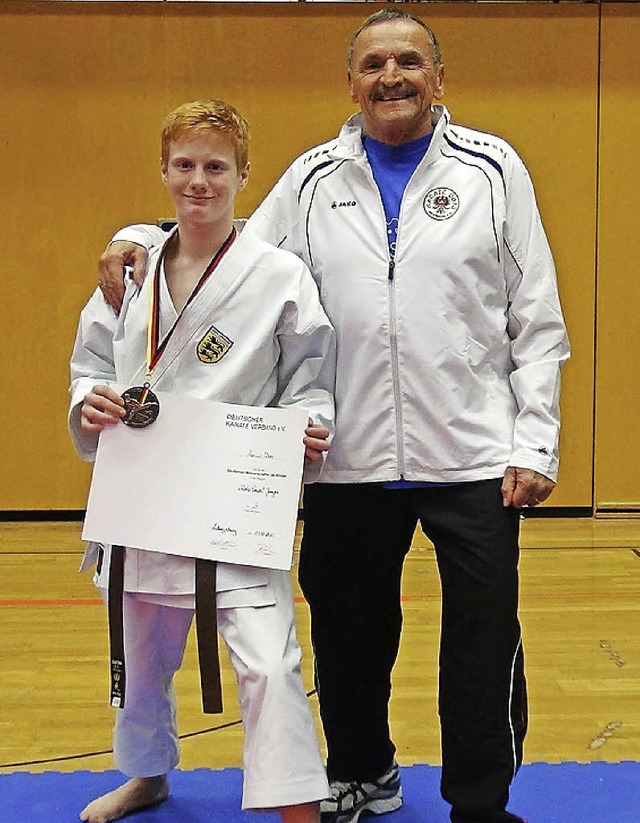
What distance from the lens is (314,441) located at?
8.25 feet

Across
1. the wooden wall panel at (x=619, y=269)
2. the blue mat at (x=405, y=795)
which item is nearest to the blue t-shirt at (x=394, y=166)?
the blue mat at (x=405, y=795)

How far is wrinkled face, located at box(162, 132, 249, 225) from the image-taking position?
2.49 m

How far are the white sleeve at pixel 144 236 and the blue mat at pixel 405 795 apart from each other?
1.62 m

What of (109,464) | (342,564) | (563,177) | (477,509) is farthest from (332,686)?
(563,177)

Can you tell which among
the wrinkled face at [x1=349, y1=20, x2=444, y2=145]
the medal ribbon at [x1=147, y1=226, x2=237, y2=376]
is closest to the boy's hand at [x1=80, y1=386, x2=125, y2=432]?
the medal ribbon at [x1=147, y1=226, x2=237, y2=376]

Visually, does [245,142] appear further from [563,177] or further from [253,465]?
[563,177]

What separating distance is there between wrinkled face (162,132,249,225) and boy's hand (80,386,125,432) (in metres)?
0.47

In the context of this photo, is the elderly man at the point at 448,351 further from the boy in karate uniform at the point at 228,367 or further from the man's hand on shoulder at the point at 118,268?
the boy in karate uniform at the point at 228,367

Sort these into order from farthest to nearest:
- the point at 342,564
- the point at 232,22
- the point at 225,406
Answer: the point at 232,22, the point at 342,564, the point at 225,406

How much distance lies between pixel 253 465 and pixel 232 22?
535 centimetres

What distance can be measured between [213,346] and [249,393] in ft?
0.49

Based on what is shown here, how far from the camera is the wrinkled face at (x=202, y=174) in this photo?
8.16 feet

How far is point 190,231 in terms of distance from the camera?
8.53ft
